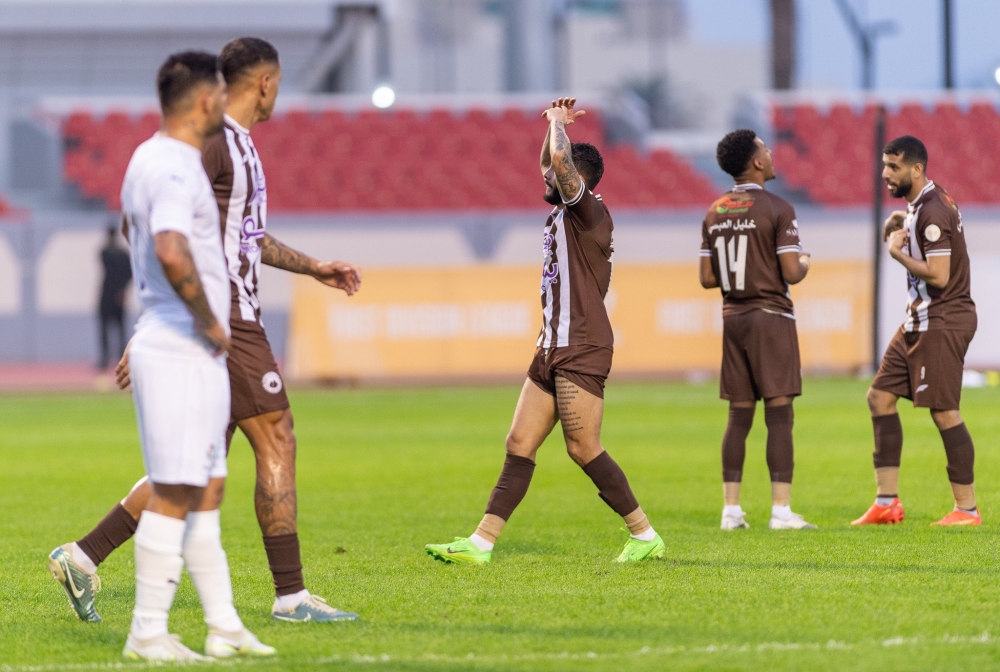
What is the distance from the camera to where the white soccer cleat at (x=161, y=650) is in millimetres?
4637

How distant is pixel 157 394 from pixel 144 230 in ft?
1.79

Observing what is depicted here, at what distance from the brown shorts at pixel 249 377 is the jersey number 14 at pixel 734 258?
3.40 m

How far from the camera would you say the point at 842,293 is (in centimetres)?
2028

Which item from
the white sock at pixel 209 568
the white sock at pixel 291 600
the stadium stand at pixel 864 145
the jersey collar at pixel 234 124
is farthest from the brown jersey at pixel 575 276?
the stadium stand at pixel 864 145

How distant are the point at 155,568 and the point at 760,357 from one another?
4.22 metres

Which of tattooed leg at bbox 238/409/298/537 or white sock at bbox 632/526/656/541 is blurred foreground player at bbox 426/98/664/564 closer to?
white sock at bbox 632/526/656/541

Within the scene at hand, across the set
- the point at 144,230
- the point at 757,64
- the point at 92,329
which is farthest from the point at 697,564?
the point at 757,64

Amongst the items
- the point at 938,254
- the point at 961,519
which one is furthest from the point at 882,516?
the point at 938,254

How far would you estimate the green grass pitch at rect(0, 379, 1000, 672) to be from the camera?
4.76 meters

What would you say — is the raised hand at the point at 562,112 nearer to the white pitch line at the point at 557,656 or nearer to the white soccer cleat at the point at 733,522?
the white soccer cleat at the point at 733,522

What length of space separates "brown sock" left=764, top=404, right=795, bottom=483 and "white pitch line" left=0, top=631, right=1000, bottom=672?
3.08 meters

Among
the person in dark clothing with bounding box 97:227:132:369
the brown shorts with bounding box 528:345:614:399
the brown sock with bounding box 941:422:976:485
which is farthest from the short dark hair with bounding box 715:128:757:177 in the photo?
the person in dark clothing with bounding box 97:227:132:369

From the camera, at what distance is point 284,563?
5.38m

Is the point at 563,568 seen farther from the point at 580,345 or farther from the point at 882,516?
the point at 882,516
